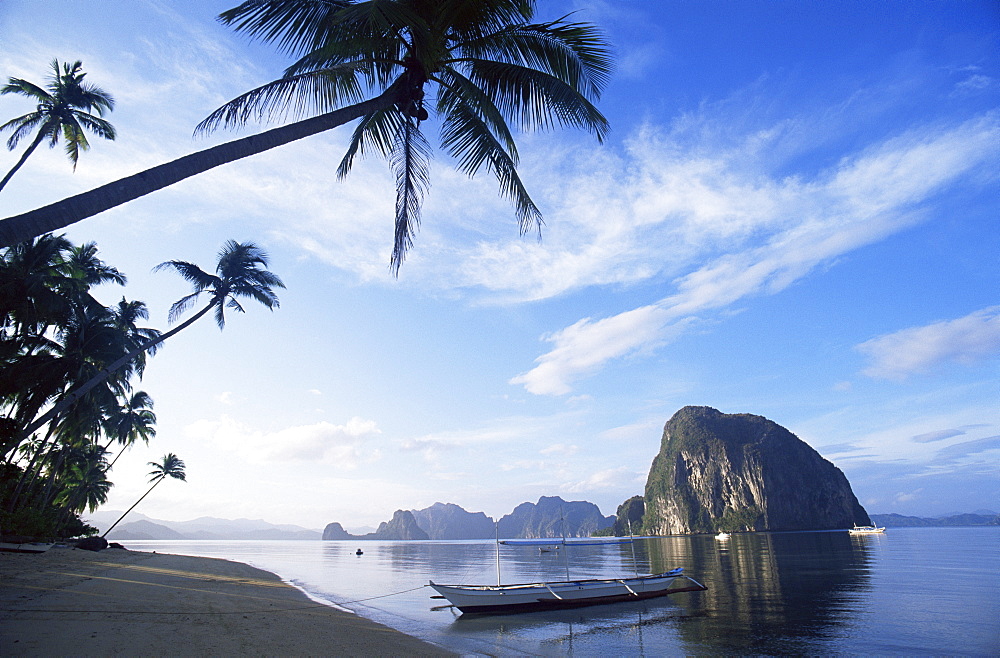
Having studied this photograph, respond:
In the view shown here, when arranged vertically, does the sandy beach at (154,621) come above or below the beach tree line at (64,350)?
below

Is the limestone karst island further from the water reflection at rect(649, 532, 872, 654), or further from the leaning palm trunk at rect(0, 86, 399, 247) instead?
the leaning palm trunk at rect(0, 86, 399, 247)

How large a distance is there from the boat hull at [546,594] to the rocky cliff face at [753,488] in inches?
6751

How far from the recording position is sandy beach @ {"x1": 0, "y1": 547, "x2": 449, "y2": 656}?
30.2 feet

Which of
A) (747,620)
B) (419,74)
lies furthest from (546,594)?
(419,74)

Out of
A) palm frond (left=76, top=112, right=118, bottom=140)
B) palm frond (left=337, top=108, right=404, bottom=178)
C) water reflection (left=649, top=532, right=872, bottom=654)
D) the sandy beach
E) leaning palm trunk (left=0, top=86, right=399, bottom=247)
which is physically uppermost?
palm frond (left=76, top=112, right=118, bottom=140)

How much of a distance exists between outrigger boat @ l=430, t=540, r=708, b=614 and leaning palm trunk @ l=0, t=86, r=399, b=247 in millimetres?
18880

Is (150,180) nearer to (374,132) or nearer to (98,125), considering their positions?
(374,132)

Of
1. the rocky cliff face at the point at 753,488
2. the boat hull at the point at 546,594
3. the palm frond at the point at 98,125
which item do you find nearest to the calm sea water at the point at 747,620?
the boat hull at the point at 546,594

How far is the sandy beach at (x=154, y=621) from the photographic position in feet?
30.2

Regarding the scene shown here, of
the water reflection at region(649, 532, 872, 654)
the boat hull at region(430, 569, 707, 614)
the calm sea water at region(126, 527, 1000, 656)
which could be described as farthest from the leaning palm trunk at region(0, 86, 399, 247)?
the boat hull at region(430, 569, 707, 614)

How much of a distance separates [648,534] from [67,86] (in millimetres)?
210320

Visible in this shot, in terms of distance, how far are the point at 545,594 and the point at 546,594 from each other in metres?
0.05

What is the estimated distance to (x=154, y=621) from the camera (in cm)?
1203

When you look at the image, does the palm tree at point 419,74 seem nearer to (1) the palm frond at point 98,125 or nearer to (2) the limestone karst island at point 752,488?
(1) the palm frond at point 98,125
